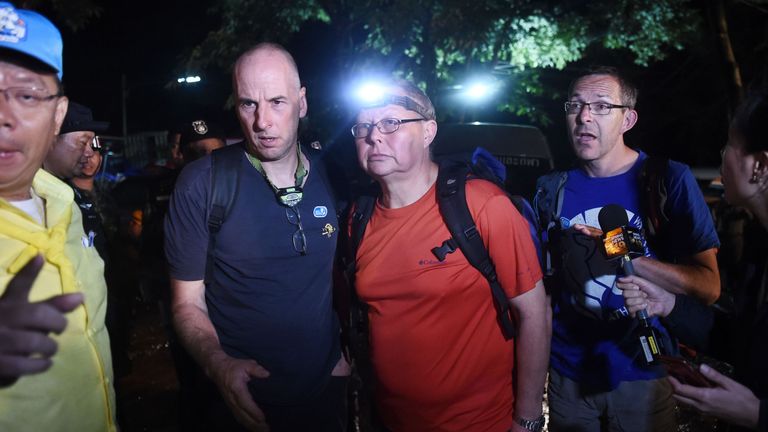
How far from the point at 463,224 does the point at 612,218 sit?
38.0 inches

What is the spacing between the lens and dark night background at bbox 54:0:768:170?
14594 millimetres

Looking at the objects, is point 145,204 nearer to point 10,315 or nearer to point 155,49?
point 10,315

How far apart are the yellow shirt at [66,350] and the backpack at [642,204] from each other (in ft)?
8.57

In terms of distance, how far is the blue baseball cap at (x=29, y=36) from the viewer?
180 centimetres

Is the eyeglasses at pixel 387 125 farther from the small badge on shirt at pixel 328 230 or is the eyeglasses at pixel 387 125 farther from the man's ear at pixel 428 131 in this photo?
the small badge on shirt at pixel 328 230

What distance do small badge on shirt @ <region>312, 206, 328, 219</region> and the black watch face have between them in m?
0.13

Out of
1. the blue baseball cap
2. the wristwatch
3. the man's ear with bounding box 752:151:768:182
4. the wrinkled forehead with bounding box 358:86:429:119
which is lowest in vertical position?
the wristwatch

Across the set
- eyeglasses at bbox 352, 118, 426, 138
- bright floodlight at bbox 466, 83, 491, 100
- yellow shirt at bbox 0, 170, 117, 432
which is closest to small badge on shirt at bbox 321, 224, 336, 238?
eyeglasses at bbox 352, 118, 426, 138

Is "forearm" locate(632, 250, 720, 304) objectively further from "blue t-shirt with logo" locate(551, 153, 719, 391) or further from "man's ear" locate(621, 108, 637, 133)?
"man's ear" locate(621, 108, 637, 133)

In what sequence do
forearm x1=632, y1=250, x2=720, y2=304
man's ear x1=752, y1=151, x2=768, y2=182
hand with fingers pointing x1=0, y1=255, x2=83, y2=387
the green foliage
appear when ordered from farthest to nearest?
the green foliage < forearm x1=632, y1=250, x2=720, y2=304 < man's ear x1=752, y1=151, x2=768, y2=182 < hand with fingers pointing x1=0, y1=255, x2=83, y2=387

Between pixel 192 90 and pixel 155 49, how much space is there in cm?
267

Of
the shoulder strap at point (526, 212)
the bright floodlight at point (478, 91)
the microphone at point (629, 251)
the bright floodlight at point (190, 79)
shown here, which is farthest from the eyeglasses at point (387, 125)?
the bright floodlight at point (478, 91)

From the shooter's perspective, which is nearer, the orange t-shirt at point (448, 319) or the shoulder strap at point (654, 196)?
the orange t-shirt at point (448, 319)

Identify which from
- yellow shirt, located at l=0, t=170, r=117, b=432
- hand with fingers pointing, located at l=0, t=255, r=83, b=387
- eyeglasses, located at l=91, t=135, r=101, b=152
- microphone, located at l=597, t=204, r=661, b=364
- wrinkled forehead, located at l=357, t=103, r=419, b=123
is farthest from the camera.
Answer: eyeglasses, located at l=91, t=135, r=101, b=152
